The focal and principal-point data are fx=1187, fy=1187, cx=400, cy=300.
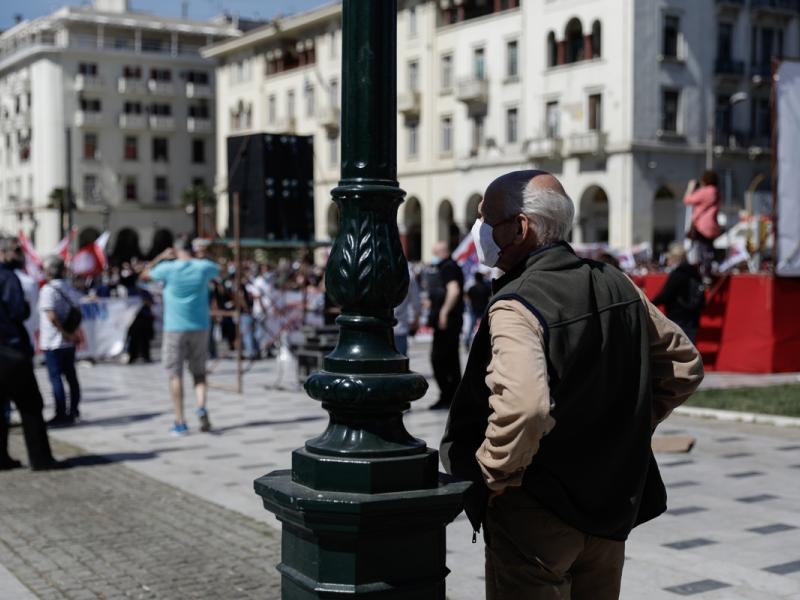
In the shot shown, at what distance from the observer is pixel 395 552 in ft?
10.5

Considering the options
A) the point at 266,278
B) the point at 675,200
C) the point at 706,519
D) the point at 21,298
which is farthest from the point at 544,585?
the point at 675,200

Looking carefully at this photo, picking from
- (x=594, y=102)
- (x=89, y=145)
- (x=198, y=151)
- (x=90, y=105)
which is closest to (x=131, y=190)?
(x=89, y=145)

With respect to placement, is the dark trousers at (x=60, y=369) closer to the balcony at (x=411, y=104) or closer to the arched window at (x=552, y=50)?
the arched window at (x=552, y=50)

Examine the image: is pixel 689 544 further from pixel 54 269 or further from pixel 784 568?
pixel 54 269

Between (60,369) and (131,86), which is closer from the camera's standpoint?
(60,369)

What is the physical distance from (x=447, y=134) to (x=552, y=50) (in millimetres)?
7813

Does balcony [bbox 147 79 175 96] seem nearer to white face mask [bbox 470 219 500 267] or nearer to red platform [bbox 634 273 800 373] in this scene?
red platform [bbox 634 273 800 373]

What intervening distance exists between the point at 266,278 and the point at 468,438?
2048 cm

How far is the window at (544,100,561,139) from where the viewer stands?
4931 cm

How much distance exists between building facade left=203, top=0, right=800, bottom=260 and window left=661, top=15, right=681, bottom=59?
57mm

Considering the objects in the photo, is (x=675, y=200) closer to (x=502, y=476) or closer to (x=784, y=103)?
(x=784, y=103)

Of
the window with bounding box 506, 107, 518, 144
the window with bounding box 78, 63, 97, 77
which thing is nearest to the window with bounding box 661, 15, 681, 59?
the window with bounding box 506, 107, 518, 144

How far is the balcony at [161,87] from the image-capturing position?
276ft

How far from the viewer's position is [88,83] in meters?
82.1
